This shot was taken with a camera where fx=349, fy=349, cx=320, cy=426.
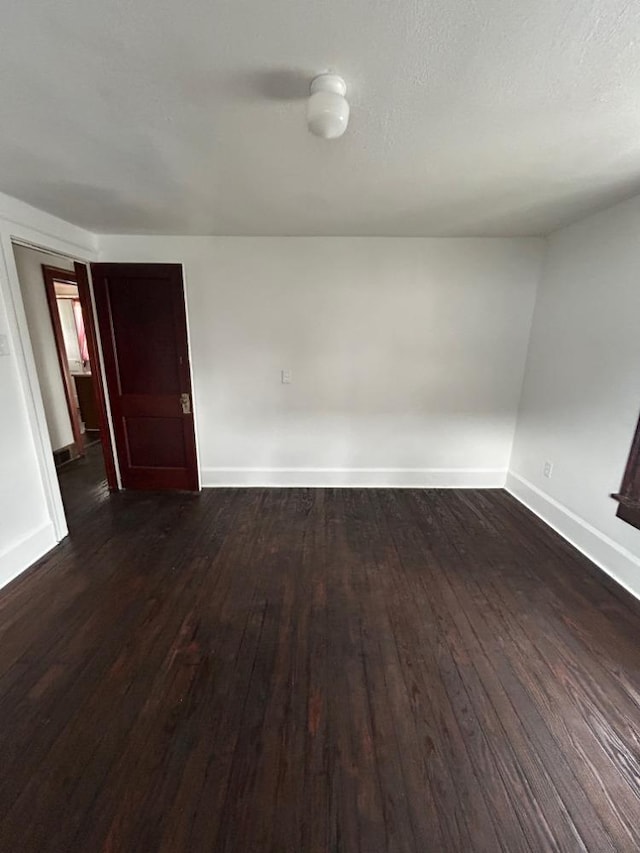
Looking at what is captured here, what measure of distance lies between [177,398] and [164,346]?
48 cm

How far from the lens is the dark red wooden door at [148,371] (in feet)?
10.0

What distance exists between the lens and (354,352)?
10.8 feet

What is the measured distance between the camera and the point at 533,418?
10.5 feet

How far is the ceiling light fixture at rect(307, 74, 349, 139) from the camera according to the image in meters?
1.14

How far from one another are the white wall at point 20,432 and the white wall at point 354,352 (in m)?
0.90

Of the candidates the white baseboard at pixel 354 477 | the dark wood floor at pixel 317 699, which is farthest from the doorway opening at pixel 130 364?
the dark wood floor at pixel 317 699

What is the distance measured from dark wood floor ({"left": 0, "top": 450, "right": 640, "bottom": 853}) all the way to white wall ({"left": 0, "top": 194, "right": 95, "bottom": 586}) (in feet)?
0.59

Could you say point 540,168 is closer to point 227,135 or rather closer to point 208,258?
point 227,135

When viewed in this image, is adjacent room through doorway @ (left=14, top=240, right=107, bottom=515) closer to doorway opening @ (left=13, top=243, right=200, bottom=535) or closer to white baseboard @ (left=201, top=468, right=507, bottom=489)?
doorway opening @ (left=13, top=243, right=200, bottom=535)

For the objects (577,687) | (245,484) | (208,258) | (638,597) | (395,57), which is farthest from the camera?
(245,484)

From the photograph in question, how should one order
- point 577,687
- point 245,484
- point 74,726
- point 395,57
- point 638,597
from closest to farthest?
point 395,57 → point 74,726 → point 577,687 → point 638,597 → point 245,484

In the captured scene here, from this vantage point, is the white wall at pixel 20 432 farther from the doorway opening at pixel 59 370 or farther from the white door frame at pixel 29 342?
the doorway opening at pixel 59 370

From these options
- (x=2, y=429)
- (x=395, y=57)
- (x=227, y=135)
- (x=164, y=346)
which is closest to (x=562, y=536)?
(x=395, y=57)

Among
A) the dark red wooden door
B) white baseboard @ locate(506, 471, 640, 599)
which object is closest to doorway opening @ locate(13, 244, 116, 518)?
the dark red wooden door
